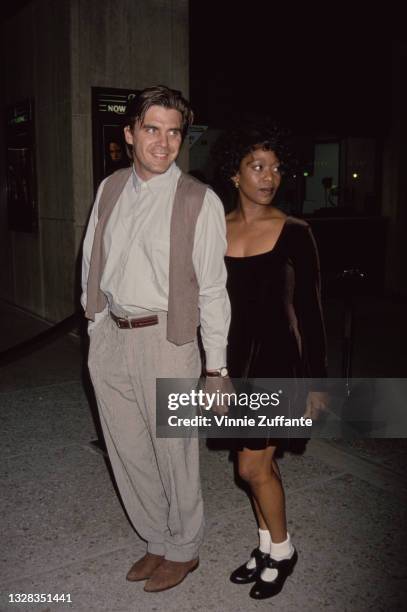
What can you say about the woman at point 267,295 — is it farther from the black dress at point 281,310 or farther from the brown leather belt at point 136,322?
the brown leather belt at point 136,322

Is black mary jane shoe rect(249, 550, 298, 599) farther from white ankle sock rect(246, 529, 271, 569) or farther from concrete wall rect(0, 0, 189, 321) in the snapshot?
concrete wall rect(0, 0, 189, 321)

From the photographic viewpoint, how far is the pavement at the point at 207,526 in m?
2.83

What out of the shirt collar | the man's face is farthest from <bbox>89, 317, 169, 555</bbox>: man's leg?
the man's face

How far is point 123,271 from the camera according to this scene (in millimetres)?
2648

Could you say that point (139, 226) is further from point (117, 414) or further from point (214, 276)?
point (117, 414)

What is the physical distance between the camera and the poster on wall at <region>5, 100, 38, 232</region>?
318 inches

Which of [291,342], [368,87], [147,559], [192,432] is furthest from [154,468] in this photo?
[368,87]

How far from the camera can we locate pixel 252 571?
9.71 feet

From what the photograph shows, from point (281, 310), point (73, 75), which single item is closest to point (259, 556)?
point (281, 310)

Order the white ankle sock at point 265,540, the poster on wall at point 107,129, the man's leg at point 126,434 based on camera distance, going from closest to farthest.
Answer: the man's leg at point 126,434 < the white ankle sock at point 265,540 < the poster on wall at point 107,129

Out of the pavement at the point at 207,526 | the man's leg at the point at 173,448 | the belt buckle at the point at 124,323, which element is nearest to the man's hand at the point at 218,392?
the man's leg at the point at 173,448

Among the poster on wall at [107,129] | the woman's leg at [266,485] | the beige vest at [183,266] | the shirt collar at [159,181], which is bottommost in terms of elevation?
the woman's leg at [266,485]

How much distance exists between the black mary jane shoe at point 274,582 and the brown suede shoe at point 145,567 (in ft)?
1.48

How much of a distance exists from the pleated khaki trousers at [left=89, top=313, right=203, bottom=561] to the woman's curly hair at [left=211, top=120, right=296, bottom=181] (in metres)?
0.73
